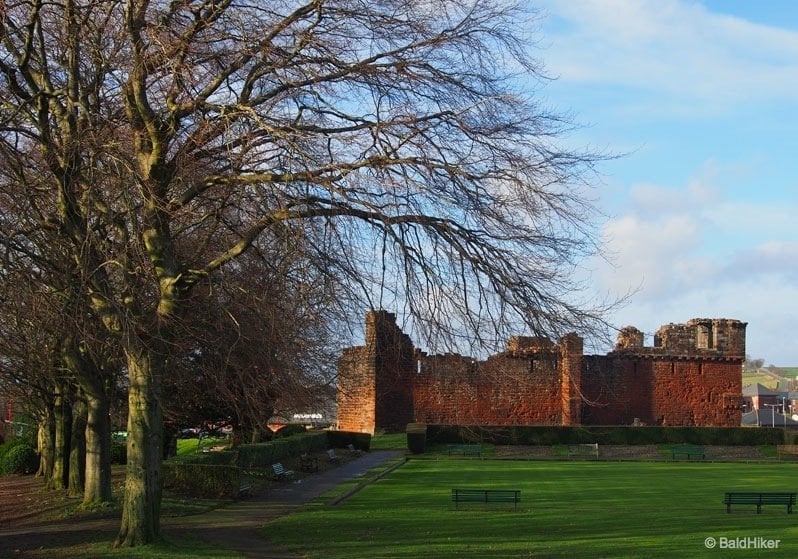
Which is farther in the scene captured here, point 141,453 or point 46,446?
point 46,446

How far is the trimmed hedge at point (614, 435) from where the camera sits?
4172 cm

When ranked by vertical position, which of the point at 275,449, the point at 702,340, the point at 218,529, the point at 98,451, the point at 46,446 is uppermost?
the point at 702,340

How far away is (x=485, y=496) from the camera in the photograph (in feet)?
66.8

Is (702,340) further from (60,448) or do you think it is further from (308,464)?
(60,448)

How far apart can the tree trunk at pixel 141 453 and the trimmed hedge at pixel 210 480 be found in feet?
26.6

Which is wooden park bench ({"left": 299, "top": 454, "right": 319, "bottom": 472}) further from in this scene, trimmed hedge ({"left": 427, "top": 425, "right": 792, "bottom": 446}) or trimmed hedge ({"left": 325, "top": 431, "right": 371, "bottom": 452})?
trimmed hedge ({"left": 427, "top": 425, "right": 792, "bottom": 446})

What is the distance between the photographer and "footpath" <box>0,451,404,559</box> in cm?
1550

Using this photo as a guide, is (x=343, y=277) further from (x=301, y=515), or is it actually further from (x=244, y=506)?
(x=244, y=506)

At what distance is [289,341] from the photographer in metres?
15.2

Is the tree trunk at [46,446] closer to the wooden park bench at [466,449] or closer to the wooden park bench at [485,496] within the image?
the wooden park bench at [485,496]

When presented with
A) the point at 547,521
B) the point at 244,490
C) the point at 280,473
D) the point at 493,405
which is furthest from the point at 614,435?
the point at 547,521

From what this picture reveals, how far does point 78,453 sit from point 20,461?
315 inches

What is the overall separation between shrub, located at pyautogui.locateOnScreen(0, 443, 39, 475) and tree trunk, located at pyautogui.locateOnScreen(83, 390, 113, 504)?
11.2 m

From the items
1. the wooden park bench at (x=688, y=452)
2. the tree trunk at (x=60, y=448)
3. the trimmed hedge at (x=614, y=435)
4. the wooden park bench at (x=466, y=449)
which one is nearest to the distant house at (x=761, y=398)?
the trimmed hedge at (x=614, y=435)
